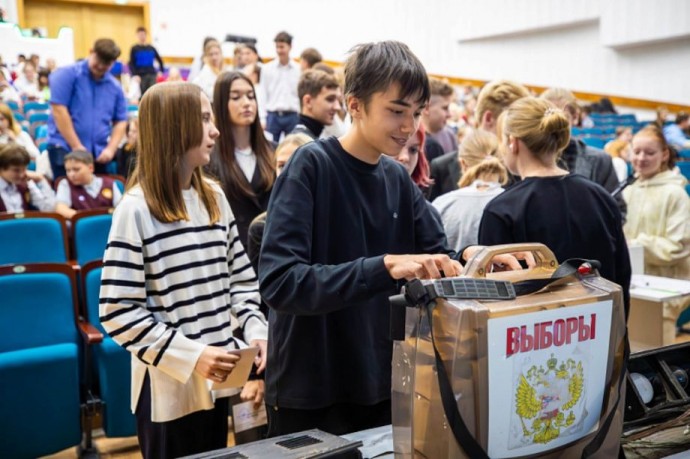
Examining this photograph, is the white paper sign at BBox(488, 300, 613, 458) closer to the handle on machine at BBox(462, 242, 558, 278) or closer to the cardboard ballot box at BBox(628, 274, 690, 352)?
the handle on machine at BBox(462, 242, 558, 278)

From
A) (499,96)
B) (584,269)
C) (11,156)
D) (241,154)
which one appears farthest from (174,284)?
(11,156)

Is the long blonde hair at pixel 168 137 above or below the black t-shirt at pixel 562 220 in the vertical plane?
above

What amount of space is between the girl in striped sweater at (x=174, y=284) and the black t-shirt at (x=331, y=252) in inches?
9.1

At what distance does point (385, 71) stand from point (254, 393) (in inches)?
40.8

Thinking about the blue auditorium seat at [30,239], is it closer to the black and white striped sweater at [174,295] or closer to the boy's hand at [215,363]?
the black and white striped sweater at [174,295]

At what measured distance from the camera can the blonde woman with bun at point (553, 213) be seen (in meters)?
1.91

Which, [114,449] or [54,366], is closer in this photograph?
[54,366]

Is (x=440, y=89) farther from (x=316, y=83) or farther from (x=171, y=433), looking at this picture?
(x=171, y=433)

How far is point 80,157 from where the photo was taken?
14.9 ft

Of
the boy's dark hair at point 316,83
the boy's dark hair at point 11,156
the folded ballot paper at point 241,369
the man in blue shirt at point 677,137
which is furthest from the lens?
the man in blue shirt at point 677,137

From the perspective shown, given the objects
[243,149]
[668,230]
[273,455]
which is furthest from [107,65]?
[273,455]

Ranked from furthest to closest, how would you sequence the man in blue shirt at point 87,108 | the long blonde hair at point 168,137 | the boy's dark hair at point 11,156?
the man in blue shirt at point 87,108 → the boy's dark hair at point 11,156 → the long blonde hair at point 168,137

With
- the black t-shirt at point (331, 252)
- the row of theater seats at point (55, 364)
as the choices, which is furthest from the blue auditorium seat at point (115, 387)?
the black t-shirt at point (331, 252)

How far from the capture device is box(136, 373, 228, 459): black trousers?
173cm
